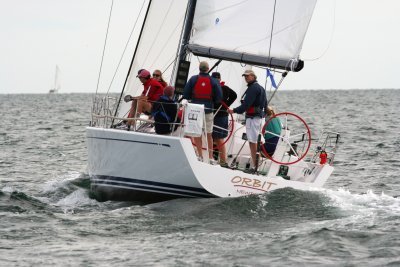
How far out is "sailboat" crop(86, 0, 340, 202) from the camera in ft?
35.9

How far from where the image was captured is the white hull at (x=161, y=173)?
A: 10.8 m

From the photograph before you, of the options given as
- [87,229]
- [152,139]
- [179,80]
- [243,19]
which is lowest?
[87,229]

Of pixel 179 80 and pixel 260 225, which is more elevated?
pixel 179 80

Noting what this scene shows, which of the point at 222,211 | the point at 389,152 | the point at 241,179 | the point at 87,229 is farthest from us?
the point at 389,152

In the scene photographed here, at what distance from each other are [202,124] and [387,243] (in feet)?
Result: 11.1

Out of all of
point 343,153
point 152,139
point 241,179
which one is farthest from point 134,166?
point 343,153

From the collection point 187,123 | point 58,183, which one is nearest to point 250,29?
point 187,123

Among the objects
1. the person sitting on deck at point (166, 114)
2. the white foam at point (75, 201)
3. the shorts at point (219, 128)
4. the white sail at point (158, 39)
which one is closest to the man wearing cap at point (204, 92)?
the person sitting on deck at point (166, 114)

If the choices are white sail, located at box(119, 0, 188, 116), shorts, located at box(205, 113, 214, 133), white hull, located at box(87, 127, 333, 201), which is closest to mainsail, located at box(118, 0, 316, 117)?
shorts, located at box(205, 113, 214, 133)

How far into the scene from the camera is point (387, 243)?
338 inches

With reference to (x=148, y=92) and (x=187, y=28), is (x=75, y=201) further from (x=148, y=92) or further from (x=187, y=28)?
(x=187, y=28)

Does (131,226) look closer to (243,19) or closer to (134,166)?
(134,166)

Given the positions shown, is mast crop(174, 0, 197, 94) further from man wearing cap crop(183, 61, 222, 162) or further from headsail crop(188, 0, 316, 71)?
man wearing cap crop(183, 61, 222, 162)

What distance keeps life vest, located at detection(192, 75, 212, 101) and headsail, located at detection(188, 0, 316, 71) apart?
94 cm
